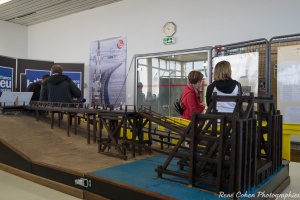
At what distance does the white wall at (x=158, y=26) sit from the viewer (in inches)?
179

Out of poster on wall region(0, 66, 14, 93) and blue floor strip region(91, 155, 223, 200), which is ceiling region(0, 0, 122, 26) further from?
blue floor strip region(91, 155, 223, 200)

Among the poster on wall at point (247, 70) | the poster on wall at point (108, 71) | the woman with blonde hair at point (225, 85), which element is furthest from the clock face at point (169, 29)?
the woman with blonde hair at point (225, 85)

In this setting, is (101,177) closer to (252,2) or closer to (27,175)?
(27,175)

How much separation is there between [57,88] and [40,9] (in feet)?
16.7

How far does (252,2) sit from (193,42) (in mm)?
1260

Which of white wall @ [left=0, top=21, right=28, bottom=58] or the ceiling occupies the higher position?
the ceiling

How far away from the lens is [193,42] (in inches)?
213

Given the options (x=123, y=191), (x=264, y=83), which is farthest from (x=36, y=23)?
(x=123, y=191)

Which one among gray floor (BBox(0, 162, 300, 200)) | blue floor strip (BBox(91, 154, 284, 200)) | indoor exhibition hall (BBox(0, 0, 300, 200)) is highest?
indoor exhibition hall (BBox(0, 0, 300, 200))

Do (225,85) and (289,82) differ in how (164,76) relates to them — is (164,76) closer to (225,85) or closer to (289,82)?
(289,82)

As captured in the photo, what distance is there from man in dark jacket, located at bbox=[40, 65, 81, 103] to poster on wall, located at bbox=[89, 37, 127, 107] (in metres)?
3.30

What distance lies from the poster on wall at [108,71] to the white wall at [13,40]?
9.63 ft

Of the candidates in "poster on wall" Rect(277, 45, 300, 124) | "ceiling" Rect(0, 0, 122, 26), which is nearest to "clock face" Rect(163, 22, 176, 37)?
"ceiling" Rect(0, 0, 122, 26)

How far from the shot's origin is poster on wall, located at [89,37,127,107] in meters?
6.69
